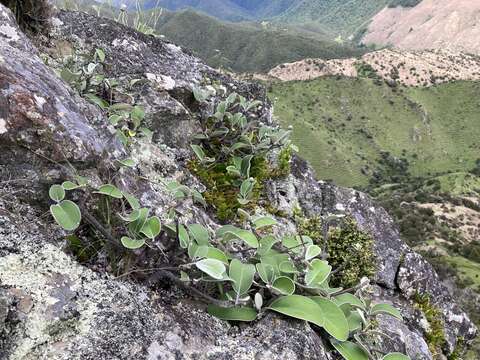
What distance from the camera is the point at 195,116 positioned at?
6.99m

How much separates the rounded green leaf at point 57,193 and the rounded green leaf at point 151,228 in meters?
0.60

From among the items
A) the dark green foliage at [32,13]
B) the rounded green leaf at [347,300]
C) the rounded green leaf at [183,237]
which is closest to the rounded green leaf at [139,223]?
the rounded green leaf at [183,237]

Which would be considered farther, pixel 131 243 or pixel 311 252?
pixel 311 252

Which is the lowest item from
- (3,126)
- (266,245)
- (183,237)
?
(266,245)

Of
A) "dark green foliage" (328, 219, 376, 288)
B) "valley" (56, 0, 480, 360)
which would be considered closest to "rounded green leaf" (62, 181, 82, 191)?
"dark green foliage" (328, 219, 376, 288)

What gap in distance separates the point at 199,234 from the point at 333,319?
4.03ft

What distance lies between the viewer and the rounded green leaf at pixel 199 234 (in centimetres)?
386

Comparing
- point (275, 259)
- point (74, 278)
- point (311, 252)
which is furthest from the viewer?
point (311, 252)

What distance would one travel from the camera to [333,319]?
364 centimetres

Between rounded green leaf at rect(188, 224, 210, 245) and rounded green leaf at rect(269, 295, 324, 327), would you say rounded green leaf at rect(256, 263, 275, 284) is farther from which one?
rounded green leaf at rect(188, 224, 210, 245)

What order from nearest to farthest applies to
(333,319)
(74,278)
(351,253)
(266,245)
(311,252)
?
(74,278), (333,319), (266,245), (311,252), (351,253)

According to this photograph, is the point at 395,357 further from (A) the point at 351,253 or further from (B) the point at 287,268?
(A) the point at 351,253

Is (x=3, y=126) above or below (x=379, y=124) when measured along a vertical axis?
above

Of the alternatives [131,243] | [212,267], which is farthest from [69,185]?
[212,267]
